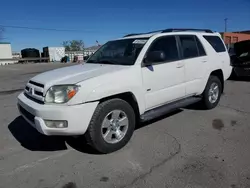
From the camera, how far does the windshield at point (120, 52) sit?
13.9ft

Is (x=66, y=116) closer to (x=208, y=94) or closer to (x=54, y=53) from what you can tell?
(x=208, y=94)

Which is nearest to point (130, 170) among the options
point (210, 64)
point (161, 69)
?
point (161, 69)

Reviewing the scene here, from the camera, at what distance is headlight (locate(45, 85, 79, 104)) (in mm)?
3312

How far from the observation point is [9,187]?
292 centimetres

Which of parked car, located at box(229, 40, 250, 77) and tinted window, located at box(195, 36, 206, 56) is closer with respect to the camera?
tinted window, located at box(195, 36, 206, 56)

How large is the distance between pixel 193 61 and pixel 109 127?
2457mm

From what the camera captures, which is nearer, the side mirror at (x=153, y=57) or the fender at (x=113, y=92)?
the fender at (x=113, y=92)

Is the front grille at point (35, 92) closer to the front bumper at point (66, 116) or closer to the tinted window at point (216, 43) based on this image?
the front bumper at point (66, 116)

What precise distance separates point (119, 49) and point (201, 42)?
1992 millimetres

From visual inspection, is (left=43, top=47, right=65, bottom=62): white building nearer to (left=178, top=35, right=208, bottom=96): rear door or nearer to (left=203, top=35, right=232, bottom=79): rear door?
(left=203, top=35, right=232, bottom=79): rear door

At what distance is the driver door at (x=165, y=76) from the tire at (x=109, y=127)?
0.52 meters

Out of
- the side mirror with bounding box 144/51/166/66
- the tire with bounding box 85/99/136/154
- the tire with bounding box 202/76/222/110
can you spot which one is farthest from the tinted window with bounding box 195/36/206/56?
the tire with bounding box 85/99/136/154

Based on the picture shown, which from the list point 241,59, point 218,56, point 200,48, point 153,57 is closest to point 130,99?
point 153,57

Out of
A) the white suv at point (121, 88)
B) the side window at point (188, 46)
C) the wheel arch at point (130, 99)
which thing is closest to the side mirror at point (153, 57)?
the white suv at point (121, 88)
